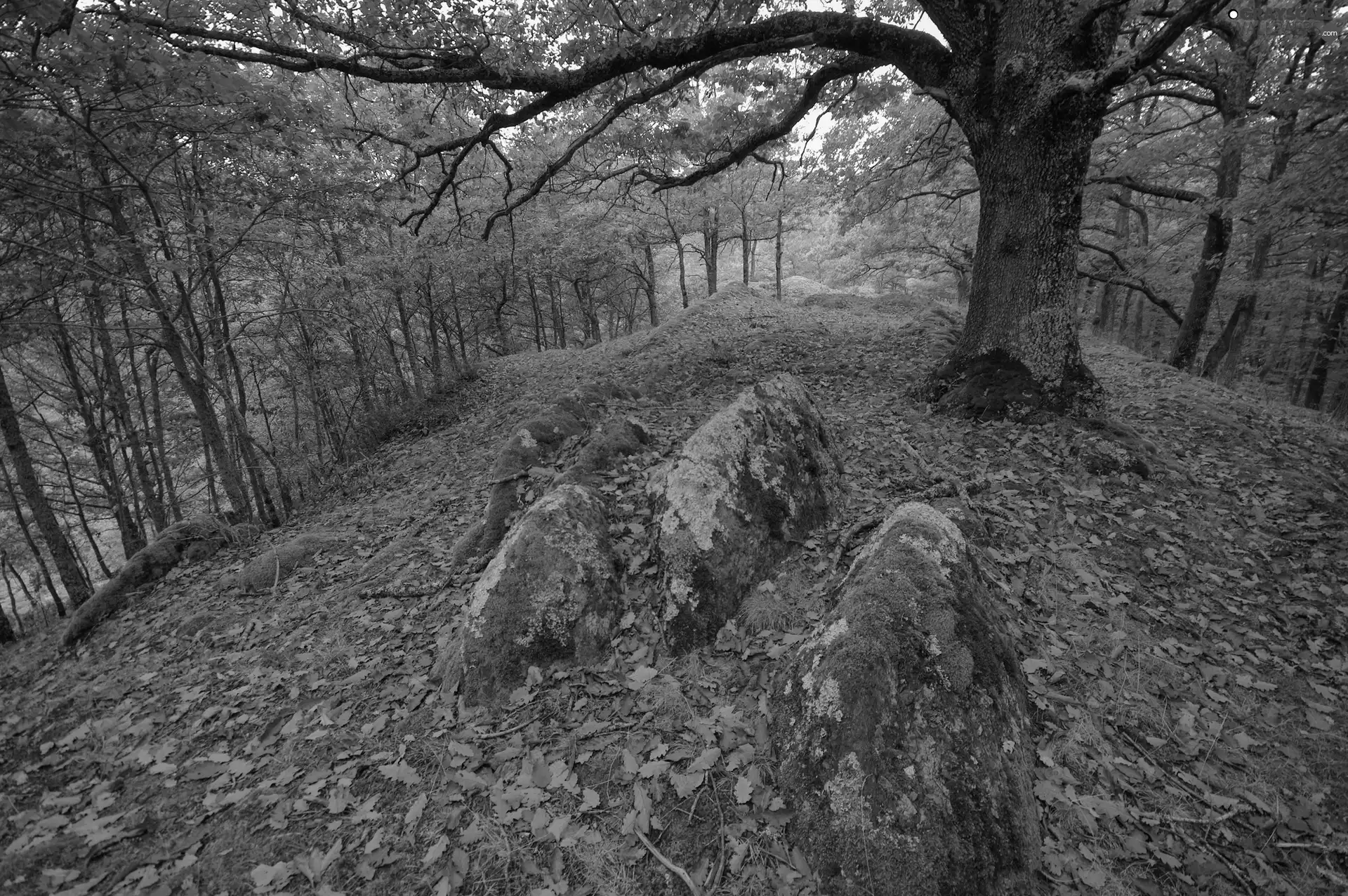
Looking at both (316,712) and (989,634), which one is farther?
(316,712)

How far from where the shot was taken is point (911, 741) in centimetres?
236

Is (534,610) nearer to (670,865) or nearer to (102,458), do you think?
(670,865)

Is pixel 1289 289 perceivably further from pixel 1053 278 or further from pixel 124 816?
pixel 124 816

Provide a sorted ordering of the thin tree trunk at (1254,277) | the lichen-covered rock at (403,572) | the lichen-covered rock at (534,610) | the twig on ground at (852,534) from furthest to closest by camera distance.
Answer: the thin tree trunk at (1254,277), the lichen-covered rock at (403,572), the twig on ground at (852,534), the lichen-covered rock at (534,610)

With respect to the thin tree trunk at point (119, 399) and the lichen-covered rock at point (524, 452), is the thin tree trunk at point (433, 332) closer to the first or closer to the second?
the thin tree trunk at point (119, 399)

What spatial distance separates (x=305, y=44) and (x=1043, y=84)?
8.90 metres

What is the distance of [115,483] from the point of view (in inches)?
432

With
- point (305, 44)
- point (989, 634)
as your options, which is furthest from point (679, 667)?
point (305, 44)

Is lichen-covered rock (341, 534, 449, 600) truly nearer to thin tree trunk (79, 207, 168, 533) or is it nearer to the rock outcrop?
the rock outcrop

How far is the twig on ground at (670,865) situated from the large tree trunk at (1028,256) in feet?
18.3

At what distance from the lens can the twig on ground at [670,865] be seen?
226 centimetres

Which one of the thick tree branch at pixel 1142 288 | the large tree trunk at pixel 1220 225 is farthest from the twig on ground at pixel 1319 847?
the thick tree branch at pixel 1142 288

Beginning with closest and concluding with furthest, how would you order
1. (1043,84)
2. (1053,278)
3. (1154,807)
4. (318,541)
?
(1154,807), (1043,84), (1053,278), (318,541)

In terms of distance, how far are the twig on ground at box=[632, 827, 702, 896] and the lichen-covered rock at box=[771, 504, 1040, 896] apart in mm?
522
